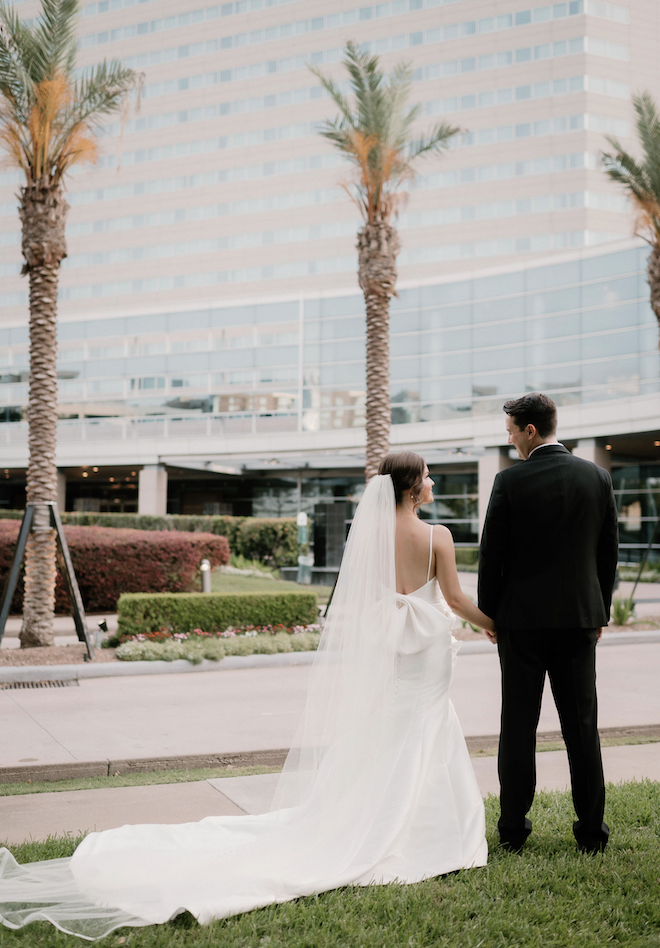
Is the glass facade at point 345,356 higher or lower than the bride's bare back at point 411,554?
higher

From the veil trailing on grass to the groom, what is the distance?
0.52m

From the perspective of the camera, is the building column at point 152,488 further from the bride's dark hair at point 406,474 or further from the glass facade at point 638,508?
the bride's dark hair at point 406,474

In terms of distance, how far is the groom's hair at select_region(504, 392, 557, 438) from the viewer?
14.0ft

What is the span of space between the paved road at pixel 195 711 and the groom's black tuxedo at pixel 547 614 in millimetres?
3140

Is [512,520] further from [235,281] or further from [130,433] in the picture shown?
[235,281]

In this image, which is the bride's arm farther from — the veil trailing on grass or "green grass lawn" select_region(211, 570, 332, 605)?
"green grass lawn" select_region(211, 570, 332, 605)

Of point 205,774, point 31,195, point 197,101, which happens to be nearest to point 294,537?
point 31,195

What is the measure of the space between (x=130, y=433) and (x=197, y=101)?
3063 centimetres

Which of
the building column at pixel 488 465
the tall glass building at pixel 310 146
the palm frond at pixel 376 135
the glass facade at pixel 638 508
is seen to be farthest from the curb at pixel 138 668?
the tall glass building at pixel 310 146

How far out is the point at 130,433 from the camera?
126 feet

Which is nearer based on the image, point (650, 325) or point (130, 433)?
point (650, 325)

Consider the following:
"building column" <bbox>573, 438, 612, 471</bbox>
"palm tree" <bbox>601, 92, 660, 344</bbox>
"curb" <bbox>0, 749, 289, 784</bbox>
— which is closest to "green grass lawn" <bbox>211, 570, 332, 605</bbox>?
"palm tree" <bbox>601, 92, 660, 344</bbox>

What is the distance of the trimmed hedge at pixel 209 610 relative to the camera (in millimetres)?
11727

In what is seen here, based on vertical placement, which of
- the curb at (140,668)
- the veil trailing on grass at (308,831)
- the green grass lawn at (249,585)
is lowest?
the green grass lawn at (249,585)
